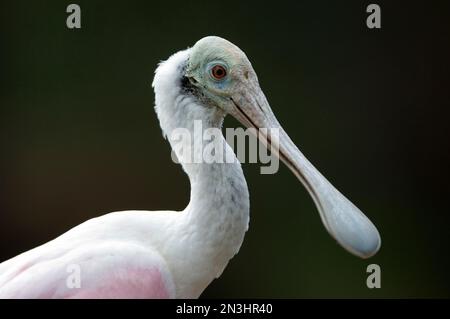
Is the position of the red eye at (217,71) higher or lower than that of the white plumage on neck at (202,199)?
higher

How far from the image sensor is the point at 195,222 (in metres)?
2.08

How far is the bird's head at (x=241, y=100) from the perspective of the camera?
2.07 metres

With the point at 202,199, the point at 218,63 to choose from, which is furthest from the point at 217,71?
the point at 202,199

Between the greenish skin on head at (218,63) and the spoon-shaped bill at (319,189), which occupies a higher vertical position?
the greenish skin on head at (218,63)

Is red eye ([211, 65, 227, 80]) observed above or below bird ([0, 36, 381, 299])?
above

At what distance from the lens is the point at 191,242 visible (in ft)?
6.83

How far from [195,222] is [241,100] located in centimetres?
32

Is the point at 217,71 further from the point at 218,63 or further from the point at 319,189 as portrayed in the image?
the point at 319,189

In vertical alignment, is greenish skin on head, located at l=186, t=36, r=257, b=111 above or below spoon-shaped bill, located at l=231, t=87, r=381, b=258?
above

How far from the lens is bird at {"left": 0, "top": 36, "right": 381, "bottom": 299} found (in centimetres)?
205

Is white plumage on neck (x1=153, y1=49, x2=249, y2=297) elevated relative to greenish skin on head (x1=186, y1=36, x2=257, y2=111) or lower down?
lower down

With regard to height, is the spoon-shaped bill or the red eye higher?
the red eye
